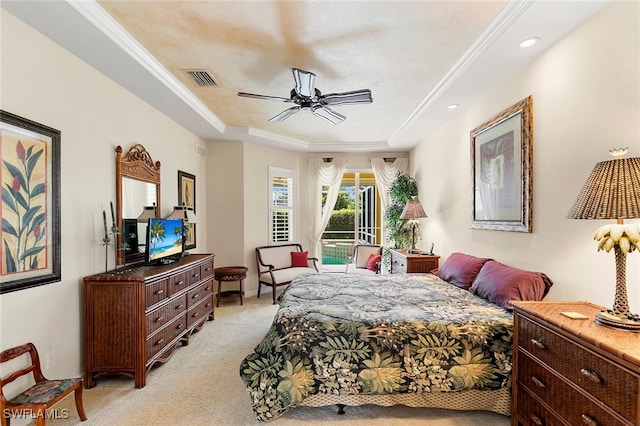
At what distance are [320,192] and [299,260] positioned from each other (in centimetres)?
149

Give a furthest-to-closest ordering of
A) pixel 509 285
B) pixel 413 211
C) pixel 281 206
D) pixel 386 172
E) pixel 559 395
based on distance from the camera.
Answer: pixel 386 172 → pixel 281 206 → pixel 413 211 → pixel 509 285 → pixel 559 395

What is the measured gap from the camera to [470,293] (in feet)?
9.82

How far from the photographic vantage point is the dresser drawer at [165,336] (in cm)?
274

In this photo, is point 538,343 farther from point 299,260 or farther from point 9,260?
point 299,260

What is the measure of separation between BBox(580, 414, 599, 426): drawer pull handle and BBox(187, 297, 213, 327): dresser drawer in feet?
11.4

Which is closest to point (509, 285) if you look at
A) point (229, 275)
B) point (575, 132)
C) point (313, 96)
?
point (575, 132)

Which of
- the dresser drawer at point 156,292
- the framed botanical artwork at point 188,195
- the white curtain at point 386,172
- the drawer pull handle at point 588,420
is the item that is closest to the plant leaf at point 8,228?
the dresser drawer at point 156,292

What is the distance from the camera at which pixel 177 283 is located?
3275mm

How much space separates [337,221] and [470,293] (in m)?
3.89

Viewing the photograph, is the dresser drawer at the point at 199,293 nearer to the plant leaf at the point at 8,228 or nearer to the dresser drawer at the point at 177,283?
the dresser drawer at the point at 177,283

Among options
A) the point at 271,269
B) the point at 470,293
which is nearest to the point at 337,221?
the point at 271,269

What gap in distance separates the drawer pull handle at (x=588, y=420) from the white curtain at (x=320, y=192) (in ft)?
16.8

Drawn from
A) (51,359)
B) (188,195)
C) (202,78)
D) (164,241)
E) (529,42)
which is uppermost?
(202,78)

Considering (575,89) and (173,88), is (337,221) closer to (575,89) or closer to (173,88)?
(173,88)
